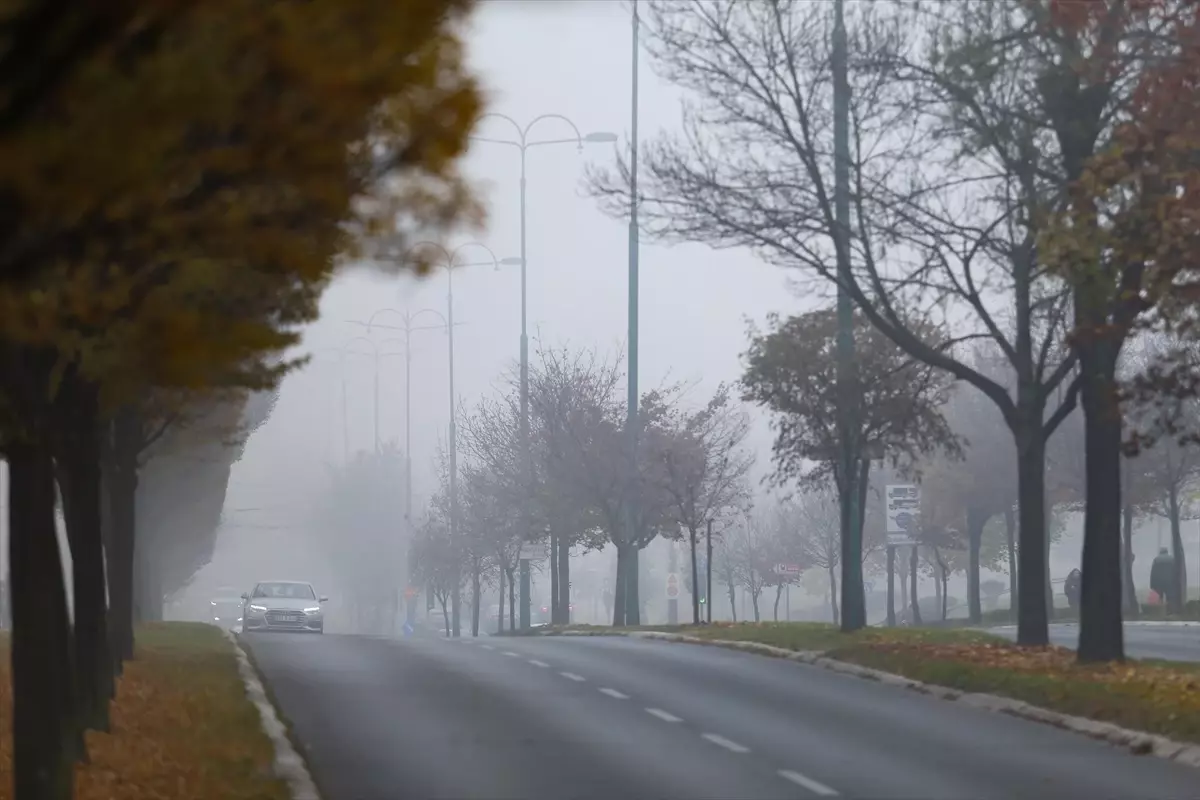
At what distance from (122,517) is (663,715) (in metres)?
6.76

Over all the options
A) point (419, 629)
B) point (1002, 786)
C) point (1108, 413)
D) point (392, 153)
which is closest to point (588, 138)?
point (1108, 413)

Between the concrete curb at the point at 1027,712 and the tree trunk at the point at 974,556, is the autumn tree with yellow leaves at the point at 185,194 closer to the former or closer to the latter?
the concrete curb at the point at 1027,712

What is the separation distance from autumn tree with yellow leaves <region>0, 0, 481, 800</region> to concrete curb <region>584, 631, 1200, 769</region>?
7.31 m

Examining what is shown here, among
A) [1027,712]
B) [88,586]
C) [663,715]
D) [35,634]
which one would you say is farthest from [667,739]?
[35,634]

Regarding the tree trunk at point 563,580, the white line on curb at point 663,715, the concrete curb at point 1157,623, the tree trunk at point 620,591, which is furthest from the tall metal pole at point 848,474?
the tree trunk at point 563,580

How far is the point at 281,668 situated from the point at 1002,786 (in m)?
12.8

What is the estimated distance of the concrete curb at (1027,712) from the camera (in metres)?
13.9

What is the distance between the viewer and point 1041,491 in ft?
74.7

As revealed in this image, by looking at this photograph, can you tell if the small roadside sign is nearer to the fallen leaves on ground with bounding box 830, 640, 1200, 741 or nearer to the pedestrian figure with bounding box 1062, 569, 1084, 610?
the fallen leaves on ground with bounding box 830, 640, 1200, 741

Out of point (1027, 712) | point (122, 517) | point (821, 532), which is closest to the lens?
point (1027, 712)

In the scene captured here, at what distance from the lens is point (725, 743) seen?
14.8 meters

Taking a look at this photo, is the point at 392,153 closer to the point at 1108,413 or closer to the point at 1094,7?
the point at 1094,7

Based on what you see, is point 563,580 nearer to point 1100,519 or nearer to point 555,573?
point 555,573

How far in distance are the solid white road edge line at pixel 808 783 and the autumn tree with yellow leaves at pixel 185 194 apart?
437 centimetres
